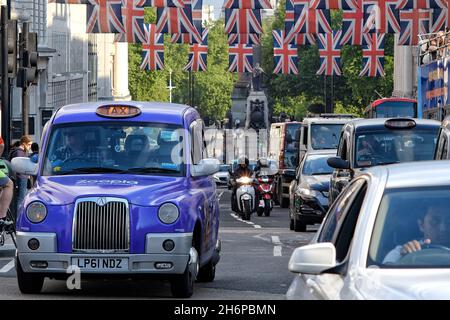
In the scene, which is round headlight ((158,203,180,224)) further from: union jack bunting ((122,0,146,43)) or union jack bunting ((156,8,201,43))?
union jack bunting ((122,0,146,43))

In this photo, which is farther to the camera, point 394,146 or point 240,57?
point 240,57

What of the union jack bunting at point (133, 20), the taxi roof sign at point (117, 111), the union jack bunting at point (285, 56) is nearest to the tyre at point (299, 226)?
the taxi roof sign at point (117, 111)

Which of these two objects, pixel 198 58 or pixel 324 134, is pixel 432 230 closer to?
pixel 324 134

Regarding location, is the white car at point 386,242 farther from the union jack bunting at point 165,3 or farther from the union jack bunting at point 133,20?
the union jack bunting at point 133,20

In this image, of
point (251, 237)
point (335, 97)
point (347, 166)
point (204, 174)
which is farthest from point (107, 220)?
point (335, 97)

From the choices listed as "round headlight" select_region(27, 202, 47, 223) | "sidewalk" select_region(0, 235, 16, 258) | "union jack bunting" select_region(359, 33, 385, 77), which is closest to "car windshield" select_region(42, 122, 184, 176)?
"round headlight" select_region(27, 202, 47, 223)

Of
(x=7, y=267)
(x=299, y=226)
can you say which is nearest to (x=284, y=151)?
(x=299, y=226)

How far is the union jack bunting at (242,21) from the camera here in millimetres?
49250

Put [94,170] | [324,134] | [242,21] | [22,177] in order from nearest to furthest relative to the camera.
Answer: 1. [94,170]
2. [22,177]
3. [242,21]
4. [324,134]

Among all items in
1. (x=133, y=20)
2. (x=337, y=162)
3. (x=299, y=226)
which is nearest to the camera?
(x=337, y=162)

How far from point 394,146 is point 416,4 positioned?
21.0 meters

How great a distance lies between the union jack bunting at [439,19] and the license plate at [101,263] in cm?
3094

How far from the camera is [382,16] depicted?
46562mm

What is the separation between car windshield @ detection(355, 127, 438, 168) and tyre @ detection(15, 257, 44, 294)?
8.76 meters
